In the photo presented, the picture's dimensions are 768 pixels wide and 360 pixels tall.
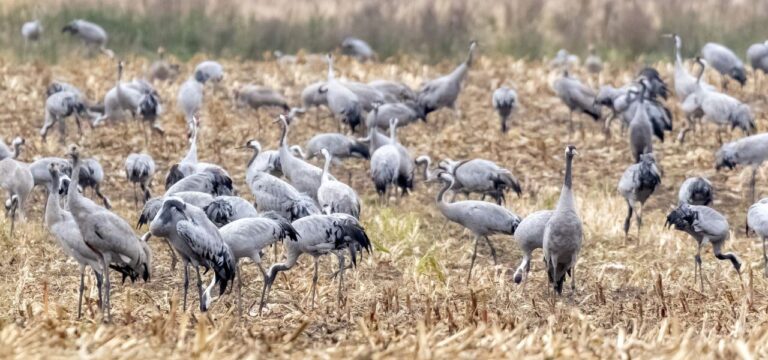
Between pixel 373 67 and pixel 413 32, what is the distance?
8.21ft

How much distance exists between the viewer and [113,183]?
12.3 m

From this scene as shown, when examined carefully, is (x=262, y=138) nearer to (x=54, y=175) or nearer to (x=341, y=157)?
(x=341, y=157)

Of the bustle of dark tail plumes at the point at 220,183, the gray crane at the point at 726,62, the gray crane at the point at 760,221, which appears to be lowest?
the bustle of dark tail plumes at the point at 220,183

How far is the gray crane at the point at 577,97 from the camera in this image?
14555 mm

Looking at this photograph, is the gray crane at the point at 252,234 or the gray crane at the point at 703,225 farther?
the gray crane at the point at 703,225

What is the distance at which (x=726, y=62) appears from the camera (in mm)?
16109

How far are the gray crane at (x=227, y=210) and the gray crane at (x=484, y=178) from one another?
104 inches

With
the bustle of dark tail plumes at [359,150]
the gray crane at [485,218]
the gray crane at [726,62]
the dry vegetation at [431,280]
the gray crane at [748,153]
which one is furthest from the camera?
the gray crane at [726,62]

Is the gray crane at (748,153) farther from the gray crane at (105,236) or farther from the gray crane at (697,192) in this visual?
the gray crane at (105,236)

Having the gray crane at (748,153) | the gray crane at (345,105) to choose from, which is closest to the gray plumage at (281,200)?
the gray crane at (345,105)

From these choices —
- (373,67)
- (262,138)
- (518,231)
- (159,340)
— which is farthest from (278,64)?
(159,340)

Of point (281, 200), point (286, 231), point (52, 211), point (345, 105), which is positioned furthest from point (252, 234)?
point (345, 105)

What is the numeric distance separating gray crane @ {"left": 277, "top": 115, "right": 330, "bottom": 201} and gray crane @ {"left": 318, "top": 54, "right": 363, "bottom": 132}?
10.0 ft

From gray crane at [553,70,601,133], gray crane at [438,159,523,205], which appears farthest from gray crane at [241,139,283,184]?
gray crane at [553,70,601,133]
